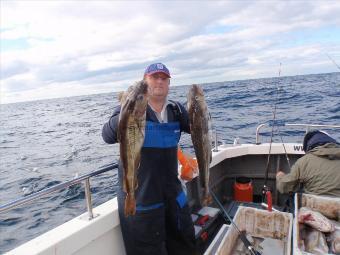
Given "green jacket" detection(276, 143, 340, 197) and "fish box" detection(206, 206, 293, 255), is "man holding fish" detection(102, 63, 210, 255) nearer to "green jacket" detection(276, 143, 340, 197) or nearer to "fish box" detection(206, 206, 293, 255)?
"fish box" detection(206, 206, 293, 255)

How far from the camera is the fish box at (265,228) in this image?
A: 4031 millimetres

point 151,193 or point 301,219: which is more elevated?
point 151,193

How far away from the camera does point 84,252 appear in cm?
296

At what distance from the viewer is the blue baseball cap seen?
306 centimetres

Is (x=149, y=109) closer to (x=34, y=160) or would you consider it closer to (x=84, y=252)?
(x=84, y=252)

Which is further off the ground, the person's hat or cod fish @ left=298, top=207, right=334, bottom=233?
the person's hat

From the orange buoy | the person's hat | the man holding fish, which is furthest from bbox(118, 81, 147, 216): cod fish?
the person's hat

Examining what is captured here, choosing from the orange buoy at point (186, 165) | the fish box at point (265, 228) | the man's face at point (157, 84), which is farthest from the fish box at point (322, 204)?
the man's face at point (157, 84)

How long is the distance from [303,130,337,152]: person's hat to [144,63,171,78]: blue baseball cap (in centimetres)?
251

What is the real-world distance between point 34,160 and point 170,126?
54.0 ft

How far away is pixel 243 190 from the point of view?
5.84 m

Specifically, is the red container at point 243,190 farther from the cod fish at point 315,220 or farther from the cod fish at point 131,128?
the cod fish at point 131,128

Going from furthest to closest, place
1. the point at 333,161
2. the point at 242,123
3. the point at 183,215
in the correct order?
the point at 242,123
the point at 333,161
the point at 183,215

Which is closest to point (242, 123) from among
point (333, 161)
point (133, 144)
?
point (333, 161)
